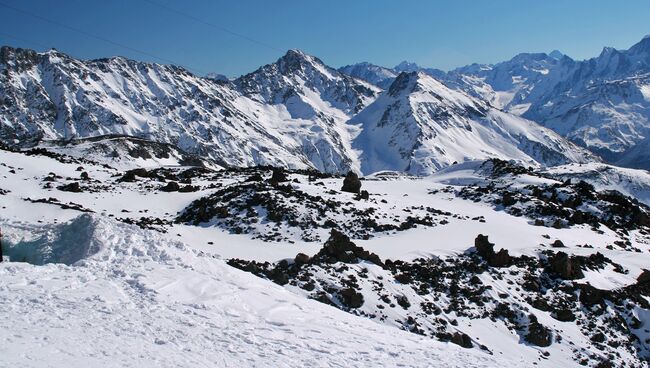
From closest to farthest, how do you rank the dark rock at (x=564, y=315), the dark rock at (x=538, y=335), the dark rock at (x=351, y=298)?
the dark rock at (x=351, y=298) → the dark rock at (x=538, y=335) → the dark rock at (x=564, y=315)

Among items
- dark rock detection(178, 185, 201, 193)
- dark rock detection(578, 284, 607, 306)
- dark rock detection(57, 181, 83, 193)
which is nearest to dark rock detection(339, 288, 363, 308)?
dark rock detection(578, 284, 607, 306)

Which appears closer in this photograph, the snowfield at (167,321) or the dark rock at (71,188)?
the snowfield at (167,321)

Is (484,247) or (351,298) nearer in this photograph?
(351,298)

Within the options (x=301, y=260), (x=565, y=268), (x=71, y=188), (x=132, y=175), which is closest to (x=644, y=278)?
(x=565, y=268)

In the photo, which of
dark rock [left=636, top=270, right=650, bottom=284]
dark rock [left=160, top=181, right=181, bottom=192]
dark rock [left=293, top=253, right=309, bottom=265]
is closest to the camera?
dark rock [left=293, top=253, right=309, bottom=265]

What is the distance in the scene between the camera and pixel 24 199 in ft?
121

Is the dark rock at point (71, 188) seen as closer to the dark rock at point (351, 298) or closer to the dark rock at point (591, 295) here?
the dark rock at point (351, 298)

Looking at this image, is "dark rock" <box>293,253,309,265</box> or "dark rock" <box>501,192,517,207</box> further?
"dark rock" <box>501,192,517,207</box>

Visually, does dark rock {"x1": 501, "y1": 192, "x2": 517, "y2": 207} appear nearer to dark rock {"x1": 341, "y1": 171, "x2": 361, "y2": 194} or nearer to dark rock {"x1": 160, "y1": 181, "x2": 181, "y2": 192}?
dark rock {"x1": 341, "y1": 171, "x2": 361, "y2": 194}

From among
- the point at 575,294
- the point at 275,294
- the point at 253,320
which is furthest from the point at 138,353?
the point at 575,294

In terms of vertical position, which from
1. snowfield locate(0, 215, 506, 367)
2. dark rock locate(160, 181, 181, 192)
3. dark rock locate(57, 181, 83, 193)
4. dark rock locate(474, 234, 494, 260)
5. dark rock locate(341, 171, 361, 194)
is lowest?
snowfield locate(0, 215, 506, 367)

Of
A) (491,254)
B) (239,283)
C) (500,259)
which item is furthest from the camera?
(491,254)

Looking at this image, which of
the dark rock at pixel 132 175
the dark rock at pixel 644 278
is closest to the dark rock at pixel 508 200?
the dark rock at pixel 644 278

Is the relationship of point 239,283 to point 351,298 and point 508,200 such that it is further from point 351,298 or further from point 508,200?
point 508,200
